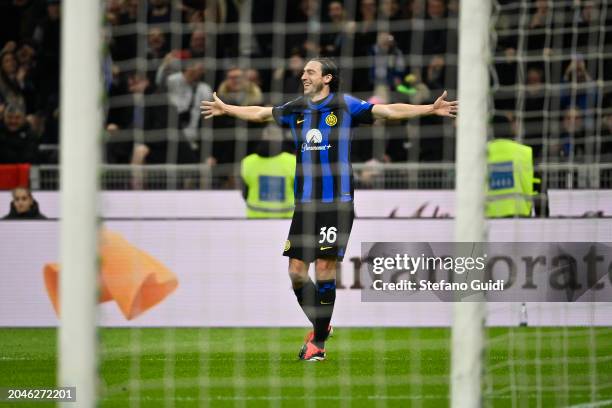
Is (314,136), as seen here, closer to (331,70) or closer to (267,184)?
(331,70)

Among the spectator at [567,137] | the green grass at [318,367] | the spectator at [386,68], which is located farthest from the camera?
the spectator at [567,137]

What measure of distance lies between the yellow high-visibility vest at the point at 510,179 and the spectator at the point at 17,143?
4511mm

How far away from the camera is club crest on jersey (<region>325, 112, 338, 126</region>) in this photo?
332 inches

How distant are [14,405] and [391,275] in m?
4.50

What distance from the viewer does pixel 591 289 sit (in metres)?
10.8

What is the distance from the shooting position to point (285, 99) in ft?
36.6

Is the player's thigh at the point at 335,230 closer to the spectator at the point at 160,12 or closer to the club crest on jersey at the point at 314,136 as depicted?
the club crest on jersey at the point at 314,136

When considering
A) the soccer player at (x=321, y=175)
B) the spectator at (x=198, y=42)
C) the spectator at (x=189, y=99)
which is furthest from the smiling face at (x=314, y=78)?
the spectator at (x=198, y=42)

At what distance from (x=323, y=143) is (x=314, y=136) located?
0.26 ft

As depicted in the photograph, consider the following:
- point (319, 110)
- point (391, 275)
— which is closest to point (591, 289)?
point (391, 275)

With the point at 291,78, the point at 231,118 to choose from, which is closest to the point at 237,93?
the point at 291,78

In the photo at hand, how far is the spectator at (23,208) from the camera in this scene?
1172cm

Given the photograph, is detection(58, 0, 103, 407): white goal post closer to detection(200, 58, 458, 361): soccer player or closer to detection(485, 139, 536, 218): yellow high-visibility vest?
detection(200, 58, 458, 361): soccer player

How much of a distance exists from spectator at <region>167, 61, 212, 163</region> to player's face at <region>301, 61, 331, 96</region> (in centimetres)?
213
